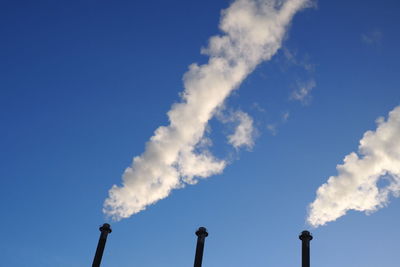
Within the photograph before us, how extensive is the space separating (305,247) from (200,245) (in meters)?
4.60

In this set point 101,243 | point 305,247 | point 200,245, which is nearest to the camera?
point 305,247

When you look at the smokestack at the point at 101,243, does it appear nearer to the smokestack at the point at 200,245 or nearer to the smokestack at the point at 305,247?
the smokestack at the point at 200,245

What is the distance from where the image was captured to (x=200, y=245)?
59.9 feet

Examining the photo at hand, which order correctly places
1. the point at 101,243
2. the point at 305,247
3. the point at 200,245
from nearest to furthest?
the point at 305,247 → the point at 200,245 → the point at 101,243

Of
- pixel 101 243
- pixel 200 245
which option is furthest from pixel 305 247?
pixel 101 243

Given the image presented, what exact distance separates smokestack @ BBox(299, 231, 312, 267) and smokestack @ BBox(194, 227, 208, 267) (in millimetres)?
4331

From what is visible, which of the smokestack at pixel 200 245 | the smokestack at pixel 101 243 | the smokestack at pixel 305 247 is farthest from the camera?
the smokestack at pixel 101 243

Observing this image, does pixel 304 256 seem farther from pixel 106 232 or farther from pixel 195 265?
pixel 106 232

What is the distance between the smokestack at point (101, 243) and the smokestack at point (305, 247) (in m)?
9.00

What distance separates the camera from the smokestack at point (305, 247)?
16625mm

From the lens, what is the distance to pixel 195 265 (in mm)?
17578

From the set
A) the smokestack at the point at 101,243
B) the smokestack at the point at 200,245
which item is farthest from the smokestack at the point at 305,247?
the smokestack at the point at 101,243

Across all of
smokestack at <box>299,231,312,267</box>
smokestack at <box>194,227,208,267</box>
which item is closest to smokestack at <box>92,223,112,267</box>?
smokestack at <box>194,227,208,267</box>

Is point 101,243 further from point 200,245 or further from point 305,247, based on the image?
point 305,247
